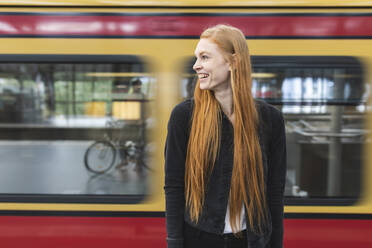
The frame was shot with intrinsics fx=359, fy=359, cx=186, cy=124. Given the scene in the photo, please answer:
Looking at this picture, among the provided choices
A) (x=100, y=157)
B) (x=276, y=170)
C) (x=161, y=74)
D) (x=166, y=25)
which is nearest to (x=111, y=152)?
(x=100, y=157)

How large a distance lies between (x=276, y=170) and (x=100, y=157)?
161 centimetres

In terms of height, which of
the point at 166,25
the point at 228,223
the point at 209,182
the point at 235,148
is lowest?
the point at 228,223

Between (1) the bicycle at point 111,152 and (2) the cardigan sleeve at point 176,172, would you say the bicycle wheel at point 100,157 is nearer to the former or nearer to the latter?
(1) the bicycle at point 111,152

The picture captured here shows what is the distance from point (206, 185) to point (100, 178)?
1.55 metres

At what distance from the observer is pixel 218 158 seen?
1303 mm

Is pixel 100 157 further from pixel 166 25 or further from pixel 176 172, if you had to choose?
pixel 176 172

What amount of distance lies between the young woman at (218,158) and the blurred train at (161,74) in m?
1.13

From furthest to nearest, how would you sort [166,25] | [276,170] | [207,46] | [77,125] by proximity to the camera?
[77,125] → [166,25] → [276,170] → [207,46]

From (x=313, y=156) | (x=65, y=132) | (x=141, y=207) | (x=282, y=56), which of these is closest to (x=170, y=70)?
(x=282, y=56)

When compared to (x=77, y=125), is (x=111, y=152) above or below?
below

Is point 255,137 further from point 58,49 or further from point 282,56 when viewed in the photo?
point 58,49

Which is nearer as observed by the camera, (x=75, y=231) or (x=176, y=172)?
(x=176, y=172)

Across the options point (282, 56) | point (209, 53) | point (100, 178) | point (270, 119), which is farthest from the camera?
point (100, 178)

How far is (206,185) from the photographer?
4.28ft
